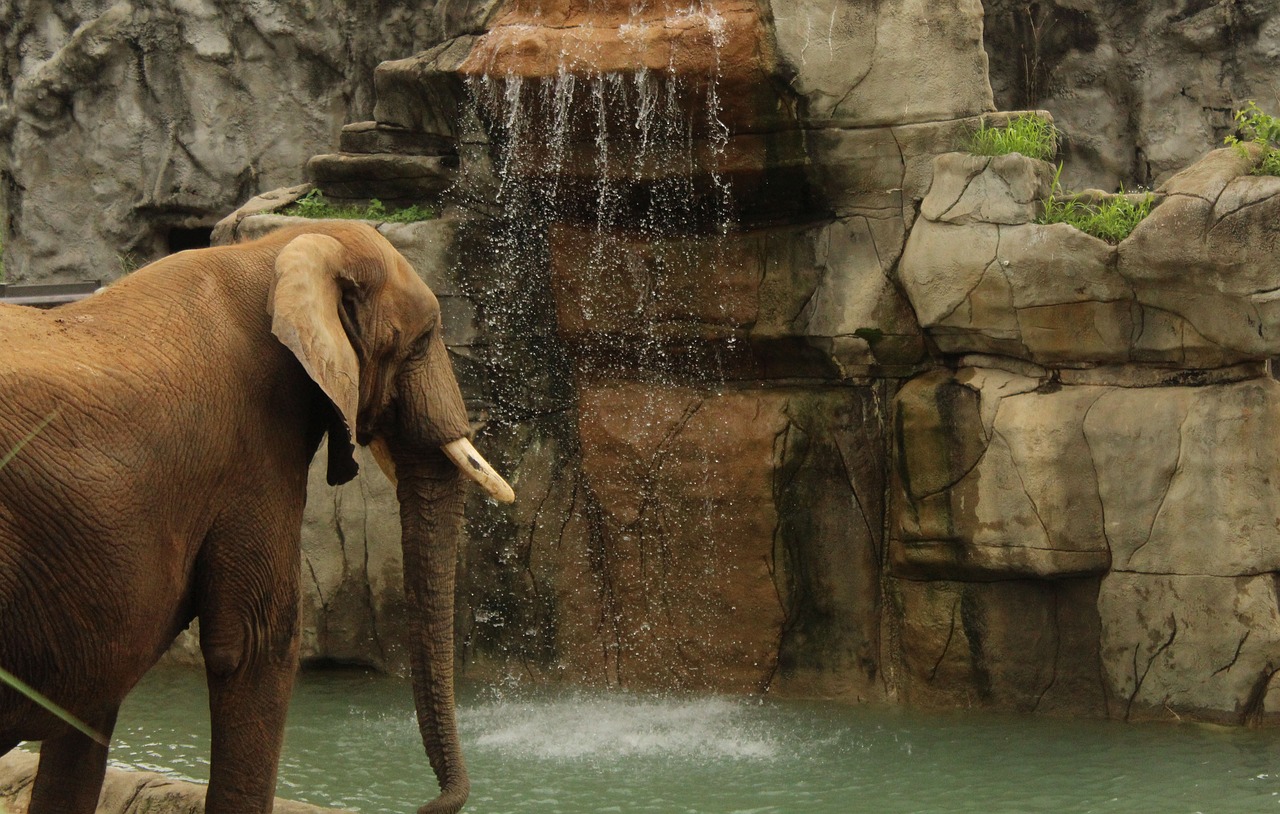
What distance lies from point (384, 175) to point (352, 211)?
0.95 ft

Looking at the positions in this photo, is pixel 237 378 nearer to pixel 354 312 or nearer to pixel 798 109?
pixel 354 312

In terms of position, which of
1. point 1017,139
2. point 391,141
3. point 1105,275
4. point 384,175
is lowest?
point 1105,275

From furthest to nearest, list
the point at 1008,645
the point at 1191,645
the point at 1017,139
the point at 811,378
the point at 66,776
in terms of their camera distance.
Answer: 1. the point at 811,378
2. the point at 1017,139
3. the point at 1008,645
4. the point at 1191,645
5. the point at 66,776

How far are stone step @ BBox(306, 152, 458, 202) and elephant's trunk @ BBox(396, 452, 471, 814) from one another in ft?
14.1

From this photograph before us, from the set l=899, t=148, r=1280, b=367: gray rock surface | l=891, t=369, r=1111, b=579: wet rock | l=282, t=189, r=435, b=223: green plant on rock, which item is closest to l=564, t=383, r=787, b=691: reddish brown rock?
l=891, t=369, r=1111, b=579: wet rock

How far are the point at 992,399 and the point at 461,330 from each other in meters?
3.01

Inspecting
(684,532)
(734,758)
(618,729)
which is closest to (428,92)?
(684,532)

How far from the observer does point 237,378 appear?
13.8 ft

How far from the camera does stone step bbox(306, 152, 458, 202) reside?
350 inches

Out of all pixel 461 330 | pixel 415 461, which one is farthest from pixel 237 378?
pixel 461 330

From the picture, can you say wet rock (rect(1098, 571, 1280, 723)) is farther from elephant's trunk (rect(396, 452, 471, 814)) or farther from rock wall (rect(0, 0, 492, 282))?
rock wall (rect(0, 0, 492, 282))

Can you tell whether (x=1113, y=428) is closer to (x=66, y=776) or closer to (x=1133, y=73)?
(x=66, y=776)

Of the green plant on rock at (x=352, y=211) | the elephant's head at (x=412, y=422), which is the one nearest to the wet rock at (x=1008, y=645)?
the green plant on rock at (x=352, y=211)

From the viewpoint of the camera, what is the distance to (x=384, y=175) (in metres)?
9.04
